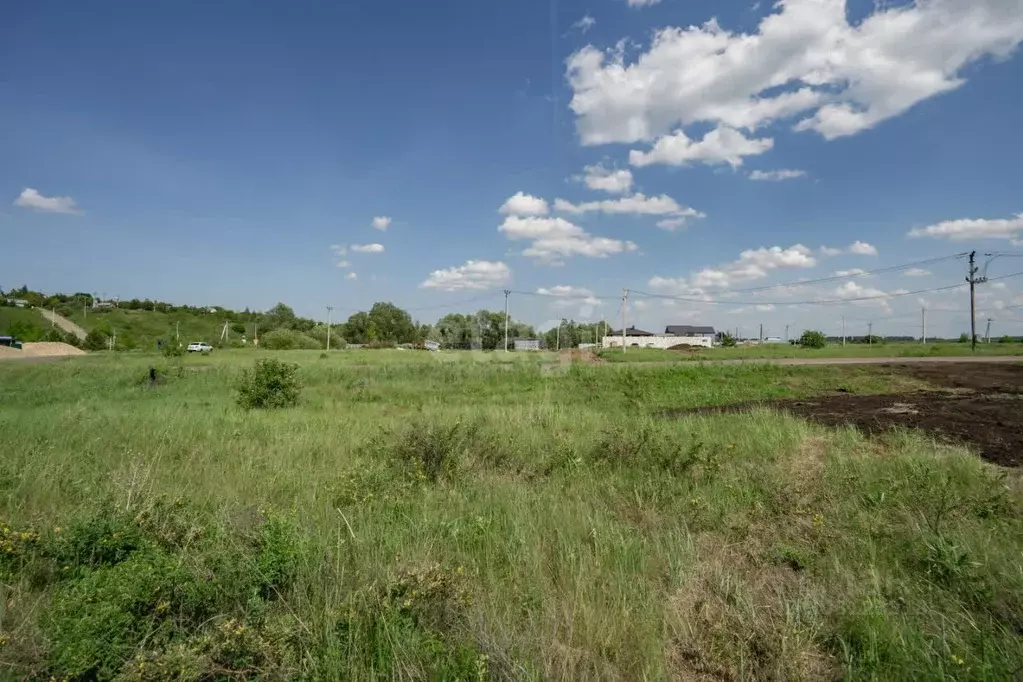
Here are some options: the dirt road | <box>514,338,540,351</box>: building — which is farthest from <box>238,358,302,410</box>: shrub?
the dirt road

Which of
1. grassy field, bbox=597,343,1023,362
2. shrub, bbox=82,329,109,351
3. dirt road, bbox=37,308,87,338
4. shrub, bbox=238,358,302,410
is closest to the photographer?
shrub, bbox=238,358,302,410

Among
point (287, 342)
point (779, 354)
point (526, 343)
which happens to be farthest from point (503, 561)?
point (287, 342)

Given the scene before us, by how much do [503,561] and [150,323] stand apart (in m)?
125

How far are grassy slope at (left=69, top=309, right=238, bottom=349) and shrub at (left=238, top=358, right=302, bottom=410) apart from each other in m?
87.2

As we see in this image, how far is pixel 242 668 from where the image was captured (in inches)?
90.4

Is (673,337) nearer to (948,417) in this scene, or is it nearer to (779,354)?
(779,354)

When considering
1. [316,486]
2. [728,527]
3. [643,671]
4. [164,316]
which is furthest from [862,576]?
[164,316]

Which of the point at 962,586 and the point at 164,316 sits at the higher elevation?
the point at 164,316

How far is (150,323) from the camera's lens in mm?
103688

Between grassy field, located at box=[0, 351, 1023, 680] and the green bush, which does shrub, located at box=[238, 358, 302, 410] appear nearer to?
grassy field, located at box=[0, 351, 1023, 680]

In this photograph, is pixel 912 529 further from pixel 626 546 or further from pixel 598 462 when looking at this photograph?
pixel 598 462

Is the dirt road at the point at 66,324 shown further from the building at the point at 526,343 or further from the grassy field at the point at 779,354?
the grassy field at the point at 779,354

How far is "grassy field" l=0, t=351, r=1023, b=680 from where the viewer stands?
2.46 m

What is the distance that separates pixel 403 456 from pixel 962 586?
546 centimetres
